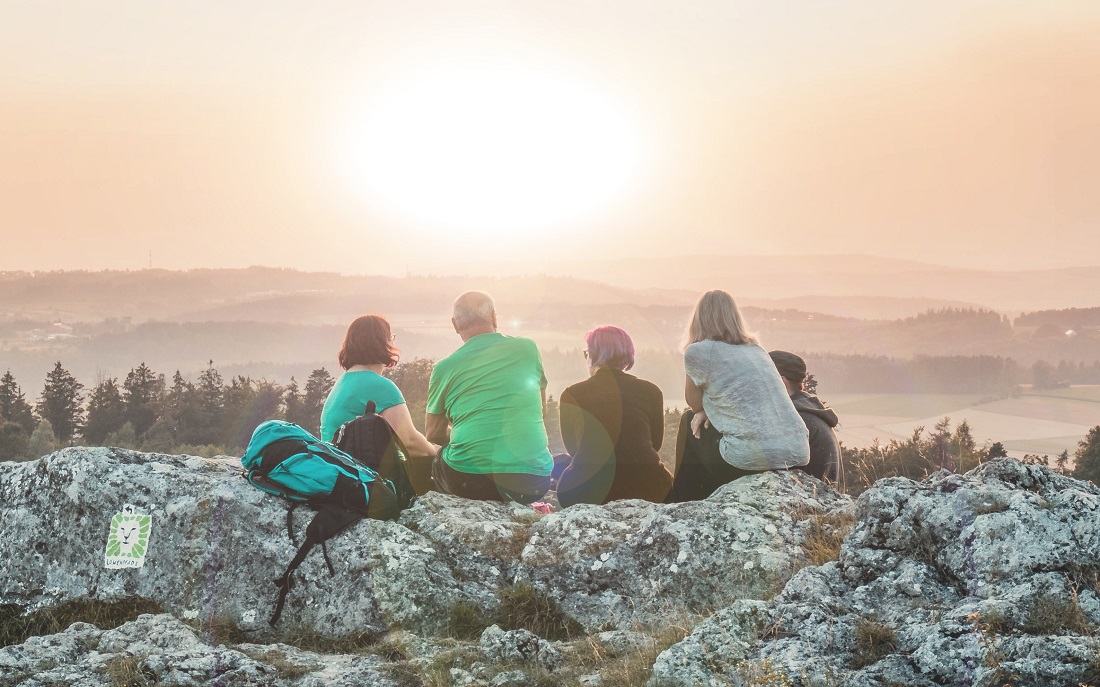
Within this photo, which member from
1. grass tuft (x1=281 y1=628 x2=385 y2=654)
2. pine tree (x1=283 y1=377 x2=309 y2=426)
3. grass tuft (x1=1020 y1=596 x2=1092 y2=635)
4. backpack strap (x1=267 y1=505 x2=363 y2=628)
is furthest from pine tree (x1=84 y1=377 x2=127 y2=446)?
grass tuft (x1=1020 y1=596 x2=1092 y2=635)

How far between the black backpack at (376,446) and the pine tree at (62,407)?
30.0 m

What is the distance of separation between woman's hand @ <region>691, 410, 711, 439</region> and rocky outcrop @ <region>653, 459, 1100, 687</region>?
227 cm

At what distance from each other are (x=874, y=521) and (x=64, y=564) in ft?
21.9

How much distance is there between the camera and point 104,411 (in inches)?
1271

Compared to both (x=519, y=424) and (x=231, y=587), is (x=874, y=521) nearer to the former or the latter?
(x=519, y=424)

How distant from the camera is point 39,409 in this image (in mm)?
33469

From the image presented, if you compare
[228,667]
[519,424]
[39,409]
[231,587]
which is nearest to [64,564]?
[231,587]

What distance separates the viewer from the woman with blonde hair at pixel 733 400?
25.5ft

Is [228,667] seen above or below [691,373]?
below

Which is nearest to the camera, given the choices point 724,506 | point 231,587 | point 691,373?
point 231,587

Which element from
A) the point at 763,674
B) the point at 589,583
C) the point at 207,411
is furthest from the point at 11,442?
the point at 763,674

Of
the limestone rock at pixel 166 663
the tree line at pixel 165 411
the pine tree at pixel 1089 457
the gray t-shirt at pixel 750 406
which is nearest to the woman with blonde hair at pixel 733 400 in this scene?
the gray t-shirt at pixel 750 406

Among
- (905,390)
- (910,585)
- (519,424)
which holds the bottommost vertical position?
(905,390)

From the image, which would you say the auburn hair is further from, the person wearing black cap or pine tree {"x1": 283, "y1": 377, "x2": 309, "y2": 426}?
pine tree {"x1": 283, "y1": 377, "x2": 309, "y2": 426}
